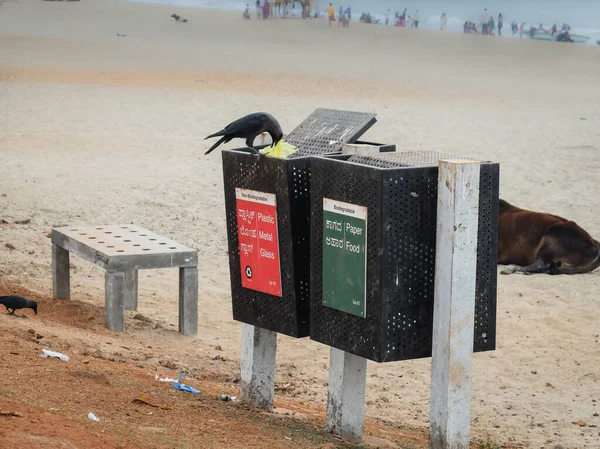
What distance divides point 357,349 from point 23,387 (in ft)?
6.03

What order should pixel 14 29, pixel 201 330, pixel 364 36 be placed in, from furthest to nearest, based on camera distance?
pixel 364 36 < pixel 14 29 < pixel 201 330

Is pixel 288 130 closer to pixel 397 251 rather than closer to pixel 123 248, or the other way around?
pixel 123 248

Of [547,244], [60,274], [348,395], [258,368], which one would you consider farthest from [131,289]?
[547,244]

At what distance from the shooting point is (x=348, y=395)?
6.23 m

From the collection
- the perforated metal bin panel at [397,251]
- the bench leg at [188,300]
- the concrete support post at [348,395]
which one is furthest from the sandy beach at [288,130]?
the perforated metal bin panel at [397,251]

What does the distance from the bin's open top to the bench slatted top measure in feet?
9.22

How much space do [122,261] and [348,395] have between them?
286 centimetres

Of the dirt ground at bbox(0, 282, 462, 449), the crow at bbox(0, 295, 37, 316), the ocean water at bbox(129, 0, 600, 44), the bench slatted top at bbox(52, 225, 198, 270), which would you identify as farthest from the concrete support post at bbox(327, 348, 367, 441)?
the ocean water at bbox(129, 0, 600, 44)

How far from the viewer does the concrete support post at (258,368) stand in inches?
266

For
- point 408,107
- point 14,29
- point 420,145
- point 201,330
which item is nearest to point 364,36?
point 14,29

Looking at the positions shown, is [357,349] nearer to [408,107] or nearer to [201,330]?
[201,330]

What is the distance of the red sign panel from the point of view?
6.38 metres

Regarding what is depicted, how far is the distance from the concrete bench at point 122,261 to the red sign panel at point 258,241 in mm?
2022

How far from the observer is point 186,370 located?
7809mm
